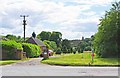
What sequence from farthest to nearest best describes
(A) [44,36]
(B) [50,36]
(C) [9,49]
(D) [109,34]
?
1. (B) [50,36]
2. (A) [44,36]
3. (C) [9,49]
4. (D) [109,34]

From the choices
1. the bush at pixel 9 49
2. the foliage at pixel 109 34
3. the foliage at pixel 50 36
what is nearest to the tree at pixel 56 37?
the foliage at pixel 50 36

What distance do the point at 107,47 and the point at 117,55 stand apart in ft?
5.75

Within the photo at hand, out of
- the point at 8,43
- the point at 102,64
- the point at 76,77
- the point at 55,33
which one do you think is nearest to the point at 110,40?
the point at 102,64

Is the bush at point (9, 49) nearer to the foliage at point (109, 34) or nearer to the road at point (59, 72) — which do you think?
the foliage at point (109, 34)

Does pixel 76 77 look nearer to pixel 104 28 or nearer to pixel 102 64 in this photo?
pixel 102 64

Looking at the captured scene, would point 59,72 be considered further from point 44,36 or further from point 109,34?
point 44,36

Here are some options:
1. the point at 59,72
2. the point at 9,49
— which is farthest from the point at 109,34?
the point at 59,72

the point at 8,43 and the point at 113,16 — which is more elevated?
the point at 113,16

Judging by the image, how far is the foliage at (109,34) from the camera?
41.9 meters

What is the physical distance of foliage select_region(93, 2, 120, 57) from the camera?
41906 millimetres

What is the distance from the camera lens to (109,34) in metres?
42.2

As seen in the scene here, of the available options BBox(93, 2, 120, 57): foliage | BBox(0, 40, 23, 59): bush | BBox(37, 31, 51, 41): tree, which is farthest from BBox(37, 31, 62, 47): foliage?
BBox(93, 2, 120, 57): foliage

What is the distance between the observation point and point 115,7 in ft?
143

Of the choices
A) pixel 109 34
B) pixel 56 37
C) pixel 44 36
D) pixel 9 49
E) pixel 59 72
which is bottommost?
pixel 59 72
